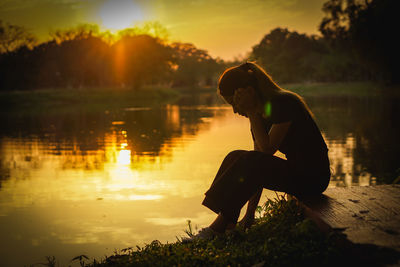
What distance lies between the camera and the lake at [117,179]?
16.8 feet

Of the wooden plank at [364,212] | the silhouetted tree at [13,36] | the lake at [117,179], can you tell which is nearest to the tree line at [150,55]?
the silhouetted tree at [13,36]

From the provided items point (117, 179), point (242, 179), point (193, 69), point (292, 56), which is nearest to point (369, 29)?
point (117, 179)

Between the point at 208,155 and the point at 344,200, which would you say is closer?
the point at 344,200

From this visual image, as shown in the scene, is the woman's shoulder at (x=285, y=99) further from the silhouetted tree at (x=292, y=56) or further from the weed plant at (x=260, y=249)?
the silhouetted tree at (x=292, y=56)

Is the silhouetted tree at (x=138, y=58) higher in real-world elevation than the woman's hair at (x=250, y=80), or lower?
higher

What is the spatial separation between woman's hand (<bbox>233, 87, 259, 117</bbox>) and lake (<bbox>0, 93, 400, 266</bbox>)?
7.52ft

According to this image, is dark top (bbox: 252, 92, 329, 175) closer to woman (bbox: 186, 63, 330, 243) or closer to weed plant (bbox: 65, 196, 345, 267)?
woman (bbox: 186, 63, 330, 243)

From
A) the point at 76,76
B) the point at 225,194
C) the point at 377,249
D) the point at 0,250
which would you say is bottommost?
the point at 0,250

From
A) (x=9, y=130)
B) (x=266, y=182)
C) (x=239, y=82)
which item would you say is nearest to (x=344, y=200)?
(x=266, y=182)

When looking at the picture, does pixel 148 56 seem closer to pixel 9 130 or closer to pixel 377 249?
pixel 9 130

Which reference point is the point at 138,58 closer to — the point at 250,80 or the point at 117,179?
the point at 117,179

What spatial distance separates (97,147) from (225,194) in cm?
1014

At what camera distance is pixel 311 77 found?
247ft

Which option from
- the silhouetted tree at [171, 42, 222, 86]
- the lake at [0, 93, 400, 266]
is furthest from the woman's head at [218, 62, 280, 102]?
the silhouetted tree at [171, 42, 222, 86]
